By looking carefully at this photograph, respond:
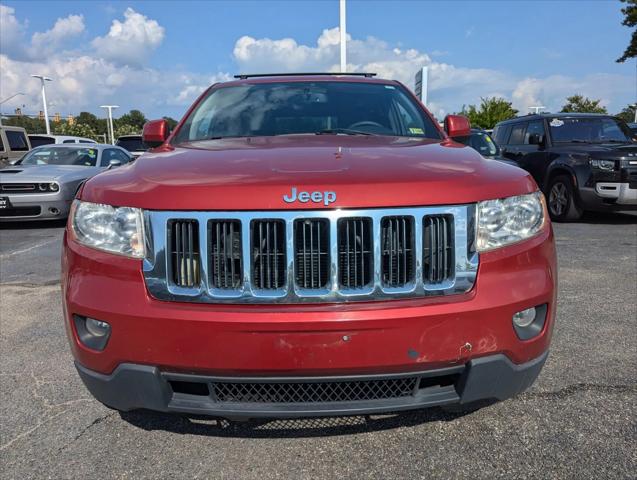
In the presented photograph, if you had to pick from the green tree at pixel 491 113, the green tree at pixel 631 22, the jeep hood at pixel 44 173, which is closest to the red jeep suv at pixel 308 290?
the jeep hood at pixel 44 173

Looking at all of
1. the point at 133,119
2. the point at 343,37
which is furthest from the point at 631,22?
the point at 133,119

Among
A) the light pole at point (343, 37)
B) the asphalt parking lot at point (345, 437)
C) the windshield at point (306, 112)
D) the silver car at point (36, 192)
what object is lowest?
the asphalt parking lot at point (345, 437)

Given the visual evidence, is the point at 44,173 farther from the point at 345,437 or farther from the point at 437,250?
the point at 437,250

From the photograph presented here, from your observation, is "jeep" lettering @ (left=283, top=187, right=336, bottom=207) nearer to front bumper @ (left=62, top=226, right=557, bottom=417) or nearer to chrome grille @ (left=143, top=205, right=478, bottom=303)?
chrome grille @ (left=143, top=205, right=478, bottom=303)

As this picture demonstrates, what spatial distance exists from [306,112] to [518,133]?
327 inches

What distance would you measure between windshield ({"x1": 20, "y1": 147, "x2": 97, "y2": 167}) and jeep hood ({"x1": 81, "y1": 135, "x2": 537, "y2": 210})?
8.65 m

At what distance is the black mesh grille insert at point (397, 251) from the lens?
1.86 m

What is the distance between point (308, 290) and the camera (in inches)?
72.4

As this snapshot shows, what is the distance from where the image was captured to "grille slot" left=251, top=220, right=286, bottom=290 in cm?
183

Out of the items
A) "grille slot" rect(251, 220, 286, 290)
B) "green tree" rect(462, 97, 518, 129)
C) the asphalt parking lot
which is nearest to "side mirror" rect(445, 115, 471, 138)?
the asphalt parking lot

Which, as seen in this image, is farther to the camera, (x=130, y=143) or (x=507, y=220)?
(x=130, y=143)

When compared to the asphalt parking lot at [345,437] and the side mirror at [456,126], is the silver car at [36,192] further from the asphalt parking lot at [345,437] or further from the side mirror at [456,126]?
the side mirror at [456,126]

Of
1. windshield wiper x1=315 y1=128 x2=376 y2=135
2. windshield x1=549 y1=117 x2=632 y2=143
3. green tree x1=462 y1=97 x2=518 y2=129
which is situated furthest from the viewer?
green tree x1=462 y1=97 x2=518 y2=129

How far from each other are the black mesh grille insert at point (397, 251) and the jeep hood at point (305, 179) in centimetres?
8
